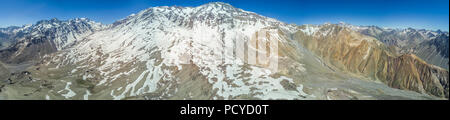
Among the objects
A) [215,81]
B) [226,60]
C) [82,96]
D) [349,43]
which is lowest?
[82,96]

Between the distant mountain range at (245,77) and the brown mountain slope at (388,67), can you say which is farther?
the brown mountain slope at (388,67)

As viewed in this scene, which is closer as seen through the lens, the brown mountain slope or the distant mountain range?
the distant mountain range

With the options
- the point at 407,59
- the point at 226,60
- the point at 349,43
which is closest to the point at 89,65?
the point at 226,60

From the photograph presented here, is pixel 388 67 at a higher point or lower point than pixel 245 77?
higher

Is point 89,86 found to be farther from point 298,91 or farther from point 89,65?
point 298,91

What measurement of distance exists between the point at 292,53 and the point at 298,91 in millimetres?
85405

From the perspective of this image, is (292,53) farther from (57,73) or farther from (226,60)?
(57,73)

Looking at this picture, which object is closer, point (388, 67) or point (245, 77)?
point (245, 77)

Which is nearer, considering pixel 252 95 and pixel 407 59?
pixel 252 95

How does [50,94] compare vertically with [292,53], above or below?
→ below

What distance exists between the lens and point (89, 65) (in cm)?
19762

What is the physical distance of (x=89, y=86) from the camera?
6004 inches
